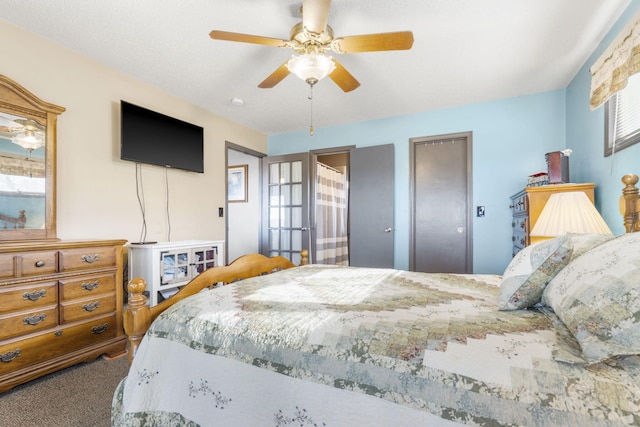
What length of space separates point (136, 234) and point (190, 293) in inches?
70.8

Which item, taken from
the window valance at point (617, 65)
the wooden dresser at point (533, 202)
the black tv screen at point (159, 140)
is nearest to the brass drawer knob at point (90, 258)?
the black tv screen at point (159, 140)

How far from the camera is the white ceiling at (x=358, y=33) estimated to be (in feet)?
6.47

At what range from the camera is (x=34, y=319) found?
6.16 feet

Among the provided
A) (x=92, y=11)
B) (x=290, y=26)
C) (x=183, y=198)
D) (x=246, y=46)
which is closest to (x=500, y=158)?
(x=290, y=26)

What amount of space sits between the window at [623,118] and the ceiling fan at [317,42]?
1.49m

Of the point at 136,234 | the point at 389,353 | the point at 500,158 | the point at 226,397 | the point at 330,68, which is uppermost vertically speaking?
the point at 330,68

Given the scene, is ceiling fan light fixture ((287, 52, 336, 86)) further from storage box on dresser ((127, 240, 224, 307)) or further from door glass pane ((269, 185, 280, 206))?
door glass pane ((269, 185, 280, 206))

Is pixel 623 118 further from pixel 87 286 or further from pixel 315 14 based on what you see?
pixel 87 286

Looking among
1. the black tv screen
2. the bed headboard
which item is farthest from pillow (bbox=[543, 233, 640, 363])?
the black tv screen

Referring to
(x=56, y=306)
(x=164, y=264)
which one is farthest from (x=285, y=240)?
(x=56, y=306)

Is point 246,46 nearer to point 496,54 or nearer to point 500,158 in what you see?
point 496,54

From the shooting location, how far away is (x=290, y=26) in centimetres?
217

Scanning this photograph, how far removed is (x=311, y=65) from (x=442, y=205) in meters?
2.54

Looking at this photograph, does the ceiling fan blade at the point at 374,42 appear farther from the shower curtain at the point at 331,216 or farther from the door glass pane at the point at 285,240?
the door glass pane at the point at 285,240
